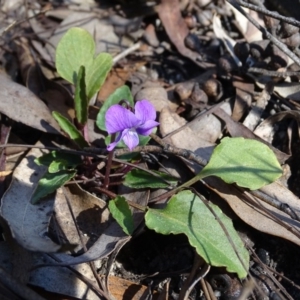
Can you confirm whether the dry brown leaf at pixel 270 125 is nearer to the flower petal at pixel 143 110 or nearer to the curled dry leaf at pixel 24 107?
the flower petal at pixel 143 110

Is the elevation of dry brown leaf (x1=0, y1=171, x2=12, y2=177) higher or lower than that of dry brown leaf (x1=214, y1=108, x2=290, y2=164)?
higher

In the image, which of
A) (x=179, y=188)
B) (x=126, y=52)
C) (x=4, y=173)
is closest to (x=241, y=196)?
(x=179, y=188)

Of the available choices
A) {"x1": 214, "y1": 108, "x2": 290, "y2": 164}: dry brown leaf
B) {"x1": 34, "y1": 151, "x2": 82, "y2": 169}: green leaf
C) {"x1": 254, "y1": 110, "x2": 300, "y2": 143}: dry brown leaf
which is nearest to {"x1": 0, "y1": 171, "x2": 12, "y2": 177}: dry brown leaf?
{"x1": 34, "y1": 151, "x2": 82, "y2": 169}: green leaf

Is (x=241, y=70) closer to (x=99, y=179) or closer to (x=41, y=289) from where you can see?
(x=99, y=179)

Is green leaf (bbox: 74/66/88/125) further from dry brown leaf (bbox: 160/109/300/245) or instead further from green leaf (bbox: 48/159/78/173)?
dry brown leaf (bbox: 160/109/300/245)

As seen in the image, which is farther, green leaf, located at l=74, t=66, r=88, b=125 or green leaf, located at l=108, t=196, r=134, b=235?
green leaf, located at l=74, t=66, r=88, b=125

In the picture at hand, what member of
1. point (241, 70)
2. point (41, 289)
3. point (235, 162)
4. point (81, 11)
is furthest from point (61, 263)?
point (81, 11)

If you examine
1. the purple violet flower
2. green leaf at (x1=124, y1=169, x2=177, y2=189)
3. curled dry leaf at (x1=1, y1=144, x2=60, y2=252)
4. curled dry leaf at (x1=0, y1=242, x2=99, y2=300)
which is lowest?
curled dry leaf at (x1=0, y1=242, x2=99, y2=300)
